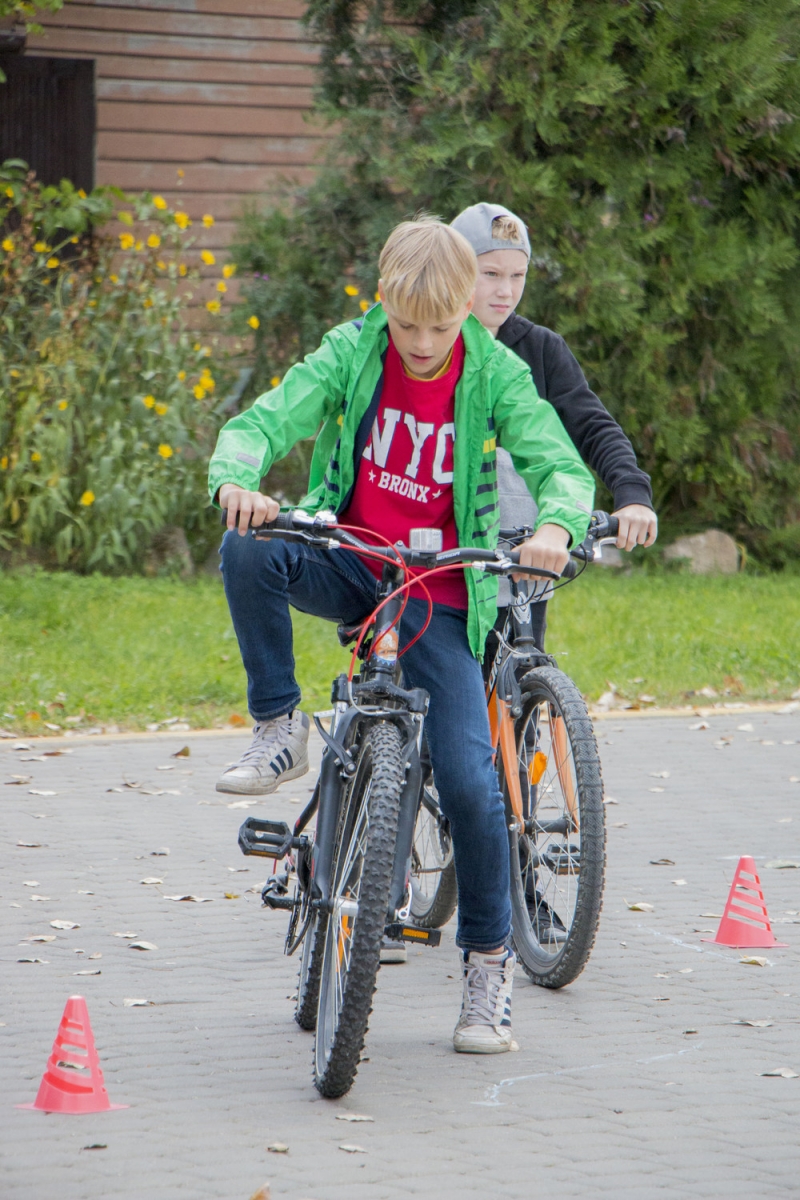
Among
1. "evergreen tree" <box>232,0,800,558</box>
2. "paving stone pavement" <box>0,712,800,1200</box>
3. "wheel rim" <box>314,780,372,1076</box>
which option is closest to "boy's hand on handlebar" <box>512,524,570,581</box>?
"wheel rim" <box>314,780,372,1076</box>

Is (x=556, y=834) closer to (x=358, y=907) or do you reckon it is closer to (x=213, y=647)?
(x=358, y=907)

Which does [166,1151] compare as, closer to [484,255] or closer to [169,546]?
[484,255]

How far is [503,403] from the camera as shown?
3768mm

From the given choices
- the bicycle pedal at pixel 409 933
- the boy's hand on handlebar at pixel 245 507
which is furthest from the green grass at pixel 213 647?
the boy's hand on handlebar at pixel 245 507

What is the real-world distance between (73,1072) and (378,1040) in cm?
89

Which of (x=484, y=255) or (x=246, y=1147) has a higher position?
(x=484, y=255)

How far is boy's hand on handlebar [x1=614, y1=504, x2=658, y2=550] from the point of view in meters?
4.30

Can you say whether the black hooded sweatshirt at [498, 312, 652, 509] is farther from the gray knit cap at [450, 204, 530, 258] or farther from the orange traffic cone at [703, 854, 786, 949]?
the orange traffic cone at [703, 854, 786, 949]

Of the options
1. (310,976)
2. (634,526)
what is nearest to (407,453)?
(634,526)

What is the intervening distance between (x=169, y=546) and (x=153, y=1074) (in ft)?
26.5

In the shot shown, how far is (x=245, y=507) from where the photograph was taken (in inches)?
132

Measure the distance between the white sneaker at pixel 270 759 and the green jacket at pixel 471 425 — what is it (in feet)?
1.72

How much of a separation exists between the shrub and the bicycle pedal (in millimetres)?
7561

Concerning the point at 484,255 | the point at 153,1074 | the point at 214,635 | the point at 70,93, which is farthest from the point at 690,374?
the point at 153,1074
